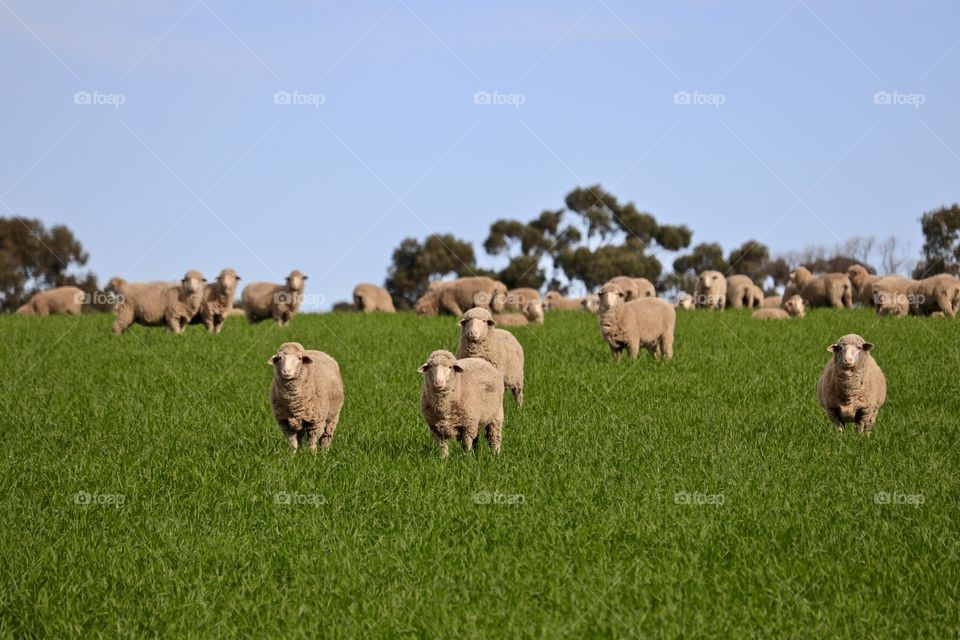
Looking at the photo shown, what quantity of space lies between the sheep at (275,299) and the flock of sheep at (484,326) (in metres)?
0.03

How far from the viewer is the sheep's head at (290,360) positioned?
35.4 feet

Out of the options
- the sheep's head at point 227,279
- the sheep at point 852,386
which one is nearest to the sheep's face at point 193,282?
the sheep's head at point 227,279

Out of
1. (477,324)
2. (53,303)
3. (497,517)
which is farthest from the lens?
(53,303)

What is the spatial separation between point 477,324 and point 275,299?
16.0 m

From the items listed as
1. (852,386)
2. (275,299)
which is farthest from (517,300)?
(852,386)

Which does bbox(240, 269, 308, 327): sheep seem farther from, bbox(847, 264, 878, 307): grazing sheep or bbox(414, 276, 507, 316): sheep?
bbox(847, 264, 878, 307): grazing sheep

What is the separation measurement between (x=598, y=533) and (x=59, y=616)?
401 cm

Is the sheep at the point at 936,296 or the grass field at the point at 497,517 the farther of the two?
the sheep at the point at 936,296

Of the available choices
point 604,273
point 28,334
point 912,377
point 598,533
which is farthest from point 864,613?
point 604,273

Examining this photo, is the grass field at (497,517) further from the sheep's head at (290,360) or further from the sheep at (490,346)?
the sheep's head at (290,360)

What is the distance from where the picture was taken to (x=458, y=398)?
10664mm

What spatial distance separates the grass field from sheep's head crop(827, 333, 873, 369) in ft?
2.97

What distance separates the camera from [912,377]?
1733 cm

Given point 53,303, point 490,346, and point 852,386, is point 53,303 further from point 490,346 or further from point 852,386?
point 852,386
